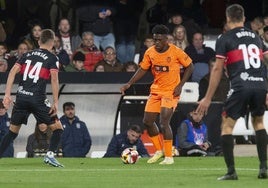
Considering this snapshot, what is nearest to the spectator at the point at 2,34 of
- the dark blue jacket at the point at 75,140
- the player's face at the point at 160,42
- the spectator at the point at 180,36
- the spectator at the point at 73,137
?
the spectator at the point at 180,36

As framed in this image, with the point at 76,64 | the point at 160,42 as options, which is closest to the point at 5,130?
the point at 76,64

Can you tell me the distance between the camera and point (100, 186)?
1359 centimetres

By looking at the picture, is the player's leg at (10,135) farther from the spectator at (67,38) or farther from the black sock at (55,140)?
the spectator at (67,38)

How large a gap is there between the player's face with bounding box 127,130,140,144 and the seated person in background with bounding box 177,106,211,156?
3.43ft

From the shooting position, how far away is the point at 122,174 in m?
15.7

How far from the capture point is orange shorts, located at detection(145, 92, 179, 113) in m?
18.4

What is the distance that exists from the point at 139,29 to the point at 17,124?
9114 millimetres

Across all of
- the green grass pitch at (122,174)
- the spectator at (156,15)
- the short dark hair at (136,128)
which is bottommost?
the green grass pitch at (122,174)

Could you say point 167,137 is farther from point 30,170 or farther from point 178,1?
point 178,1

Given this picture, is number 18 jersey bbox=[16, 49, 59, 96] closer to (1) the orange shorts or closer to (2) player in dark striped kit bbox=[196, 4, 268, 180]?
(1) the orange shorts

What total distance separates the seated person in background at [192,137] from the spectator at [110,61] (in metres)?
2.91

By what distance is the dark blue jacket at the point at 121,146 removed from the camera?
2097cm

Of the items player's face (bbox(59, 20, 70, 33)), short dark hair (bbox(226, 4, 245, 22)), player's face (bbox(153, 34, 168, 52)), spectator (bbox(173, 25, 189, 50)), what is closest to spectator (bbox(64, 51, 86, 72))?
player's face (bbox(59, 20, 70, 33))

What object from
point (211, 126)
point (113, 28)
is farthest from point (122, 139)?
point (113, 28)
